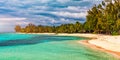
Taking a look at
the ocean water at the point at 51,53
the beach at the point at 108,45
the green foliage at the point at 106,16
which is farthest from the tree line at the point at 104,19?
the ocean water at the point at 51,53

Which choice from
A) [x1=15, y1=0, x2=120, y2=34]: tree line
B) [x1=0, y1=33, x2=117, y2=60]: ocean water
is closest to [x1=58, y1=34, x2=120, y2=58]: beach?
[x1=0, y1=33, x2=117, y2=60]: ocean water

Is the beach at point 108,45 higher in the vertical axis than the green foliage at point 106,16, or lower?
lower

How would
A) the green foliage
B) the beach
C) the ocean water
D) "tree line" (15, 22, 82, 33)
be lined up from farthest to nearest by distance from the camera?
"tree line" (15, 22, 82, 33)
the green foliage
the beach
the ocean water

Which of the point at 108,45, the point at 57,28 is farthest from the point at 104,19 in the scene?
the point at 57,28

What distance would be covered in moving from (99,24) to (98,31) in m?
8.53

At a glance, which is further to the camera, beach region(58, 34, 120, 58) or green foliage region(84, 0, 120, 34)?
green foliage region(84, 0, 120, 34)

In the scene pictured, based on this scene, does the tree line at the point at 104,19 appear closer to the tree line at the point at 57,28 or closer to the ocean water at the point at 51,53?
the tree line at the point at 57,28

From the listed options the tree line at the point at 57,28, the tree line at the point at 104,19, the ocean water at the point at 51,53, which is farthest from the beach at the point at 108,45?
the tree line at the point at 57,28

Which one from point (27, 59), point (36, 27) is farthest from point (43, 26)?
point (27, 59)

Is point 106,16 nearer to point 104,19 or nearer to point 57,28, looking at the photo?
point 104,19

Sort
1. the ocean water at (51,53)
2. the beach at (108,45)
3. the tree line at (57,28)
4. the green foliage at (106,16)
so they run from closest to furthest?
the ocean water at (51,53) → the beach at (108,45) → the green foliage at (106,16) → the tree line at (57,28)

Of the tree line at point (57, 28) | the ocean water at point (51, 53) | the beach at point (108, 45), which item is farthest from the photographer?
the tree line at point (57, 28)

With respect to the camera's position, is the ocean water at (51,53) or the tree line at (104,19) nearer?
the ocean water at (51,53)

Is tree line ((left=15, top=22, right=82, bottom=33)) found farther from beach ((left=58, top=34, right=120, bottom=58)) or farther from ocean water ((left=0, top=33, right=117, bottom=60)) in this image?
ocean water ((left=0, top=33, right=117, bottom=60))
